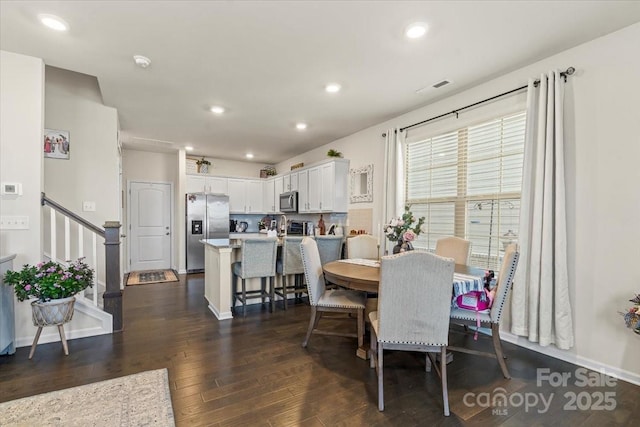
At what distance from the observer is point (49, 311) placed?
247 centimetres

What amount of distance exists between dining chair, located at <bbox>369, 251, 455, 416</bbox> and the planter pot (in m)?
2.60

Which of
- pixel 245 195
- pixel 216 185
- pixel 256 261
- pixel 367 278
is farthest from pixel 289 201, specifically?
pixel 367 278

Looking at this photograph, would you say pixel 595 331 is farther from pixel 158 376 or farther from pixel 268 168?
pixel 268 168

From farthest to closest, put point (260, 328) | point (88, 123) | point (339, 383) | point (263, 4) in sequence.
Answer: point (88, 123), point (260, 328), point (339, 383), point (263, 4)

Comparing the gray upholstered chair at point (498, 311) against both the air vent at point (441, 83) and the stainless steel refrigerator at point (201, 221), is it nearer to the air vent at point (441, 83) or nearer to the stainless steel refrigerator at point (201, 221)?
the air vent at point (441, 83)

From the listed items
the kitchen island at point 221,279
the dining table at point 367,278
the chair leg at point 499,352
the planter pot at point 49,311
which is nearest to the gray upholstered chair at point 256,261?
the kitchen island at point 221,279

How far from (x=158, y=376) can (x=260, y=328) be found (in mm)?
1169

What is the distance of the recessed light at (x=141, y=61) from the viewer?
268 centimetres

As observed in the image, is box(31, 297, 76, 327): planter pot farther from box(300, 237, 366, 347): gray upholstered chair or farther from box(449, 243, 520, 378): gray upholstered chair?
box(449, 243, 520, 378): gray upholstered chair

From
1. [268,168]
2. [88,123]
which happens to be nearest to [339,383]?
[88,123]

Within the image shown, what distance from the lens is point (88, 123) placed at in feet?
12.5

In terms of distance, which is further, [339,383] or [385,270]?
[339,383]

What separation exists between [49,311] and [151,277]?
358 cm

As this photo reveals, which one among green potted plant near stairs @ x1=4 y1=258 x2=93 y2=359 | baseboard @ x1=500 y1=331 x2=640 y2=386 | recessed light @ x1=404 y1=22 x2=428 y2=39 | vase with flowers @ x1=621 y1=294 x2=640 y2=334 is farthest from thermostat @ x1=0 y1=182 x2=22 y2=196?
vase with flowers @ x1=621 y1=294 x2=640 y2=334
